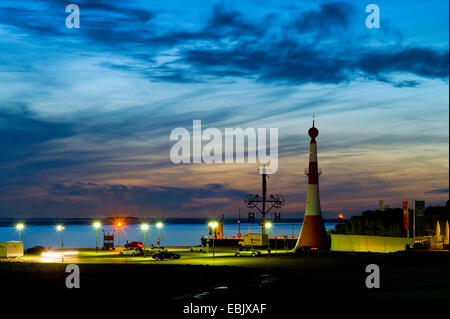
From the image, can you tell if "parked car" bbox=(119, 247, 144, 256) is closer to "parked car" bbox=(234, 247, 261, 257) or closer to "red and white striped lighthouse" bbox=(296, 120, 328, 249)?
"parked car" bbox=(234, 247, 261, 257)

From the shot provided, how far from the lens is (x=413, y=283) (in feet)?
108

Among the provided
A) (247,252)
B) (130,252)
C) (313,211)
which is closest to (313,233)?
(313,211)

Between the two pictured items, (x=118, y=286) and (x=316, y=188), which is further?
(x=316, y=188)

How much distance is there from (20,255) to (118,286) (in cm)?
4333

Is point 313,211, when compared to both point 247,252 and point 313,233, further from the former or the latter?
point 247,252

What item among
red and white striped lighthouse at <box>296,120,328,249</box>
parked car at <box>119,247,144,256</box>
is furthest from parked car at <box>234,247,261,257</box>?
parked car at <box>119,247,144,256</box>

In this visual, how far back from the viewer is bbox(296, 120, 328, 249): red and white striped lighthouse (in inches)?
2948

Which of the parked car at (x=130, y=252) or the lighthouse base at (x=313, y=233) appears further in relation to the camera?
the lighthouse base at (x=313, y=233)

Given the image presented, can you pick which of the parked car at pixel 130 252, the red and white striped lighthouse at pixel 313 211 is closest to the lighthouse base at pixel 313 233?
the red and white striped lighthouse at pixel 313 211

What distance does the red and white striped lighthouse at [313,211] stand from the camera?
74.9 meters

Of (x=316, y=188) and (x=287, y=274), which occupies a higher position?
(x=316, y=188)

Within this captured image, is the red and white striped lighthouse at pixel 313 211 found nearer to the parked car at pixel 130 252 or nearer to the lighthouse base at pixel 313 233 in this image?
the lighthouse base at pixel 313 233
